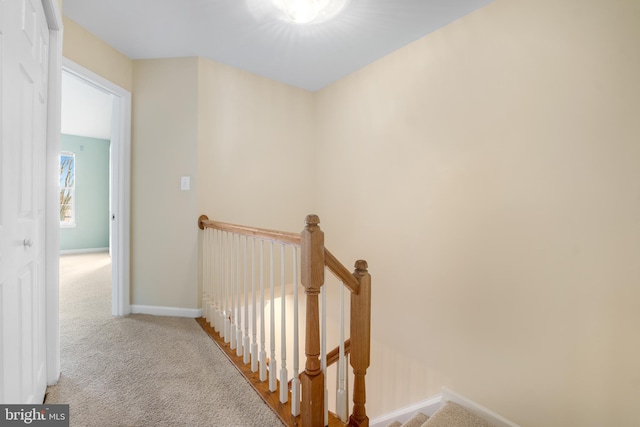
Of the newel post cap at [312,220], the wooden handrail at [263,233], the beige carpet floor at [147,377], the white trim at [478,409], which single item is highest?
the newel post cap at [312,220]

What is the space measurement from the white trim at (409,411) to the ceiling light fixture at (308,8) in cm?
269

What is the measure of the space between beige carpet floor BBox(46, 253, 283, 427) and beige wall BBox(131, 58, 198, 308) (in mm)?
329

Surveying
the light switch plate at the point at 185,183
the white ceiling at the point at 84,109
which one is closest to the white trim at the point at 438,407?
the light switch plate at the point at 185,183

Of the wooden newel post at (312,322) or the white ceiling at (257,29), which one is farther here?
the white ceiling at (257,29)

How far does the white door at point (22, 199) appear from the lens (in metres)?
0.91

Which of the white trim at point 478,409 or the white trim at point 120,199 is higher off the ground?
the white trim at point 120,199

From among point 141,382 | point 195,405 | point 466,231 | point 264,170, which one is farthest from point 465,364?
point 264,170

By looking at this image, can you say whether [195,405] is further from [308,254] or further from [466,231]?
[466,231]

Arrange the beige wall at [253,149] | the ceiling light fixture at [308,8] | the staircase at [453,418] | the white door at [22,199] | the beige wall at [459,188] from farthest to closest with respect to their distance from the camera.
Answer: the beige wall at [253,149] → the ceiling light fixture at [308,8] → the staircase at [453,418] → the beige wall at [459,188] → the white door at [22,199]

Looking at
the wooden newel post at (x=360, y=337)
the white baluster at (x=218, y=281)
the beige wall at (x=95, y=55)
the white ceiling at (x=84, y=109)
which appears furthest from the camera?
the white ceiling at (x=84, y=109)

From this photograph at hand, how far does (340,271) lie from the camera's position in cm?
124

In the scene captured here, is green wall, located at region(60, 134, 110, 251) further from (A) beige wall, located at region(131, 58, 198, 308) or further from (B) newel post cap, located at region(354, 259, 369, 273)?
(B) newel post cap, located at region(354, 259, 369, 273)

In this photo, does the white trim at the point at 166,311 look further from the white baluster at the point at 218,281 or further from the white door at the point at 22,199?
the white door at the point at 22,199

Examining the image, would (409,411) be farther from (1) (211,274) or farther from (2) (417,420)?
(1) (211,274)
